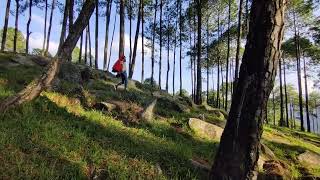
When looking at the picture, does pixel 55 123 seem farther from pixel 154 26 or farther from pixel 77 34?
pixel 154 26

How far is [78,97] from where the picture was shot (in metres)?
15.3

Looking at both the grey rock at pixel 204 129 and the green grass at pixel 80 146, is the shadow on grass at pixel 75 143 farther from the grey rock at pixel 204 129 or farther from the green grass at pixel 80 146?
the grey rock at pixel 204 129

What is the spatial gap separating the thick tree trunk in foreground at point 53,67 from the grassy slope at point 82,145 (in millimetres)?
277

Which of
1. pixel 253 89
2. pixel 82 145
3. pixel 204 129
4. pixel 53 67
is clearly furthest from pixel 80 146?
pixel 204 129

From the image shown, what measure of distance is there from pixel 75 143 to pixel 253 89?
14.6 feet

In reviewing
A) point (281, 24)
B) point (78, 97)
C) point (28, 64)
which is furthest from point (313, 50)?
point (281, 24)

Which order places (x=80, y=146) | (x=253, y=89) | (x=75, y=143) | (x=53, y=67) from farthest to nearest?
(x=53, y=67) → (x=75, y=143) → (x=80, y=146) → (x=253, y=89)

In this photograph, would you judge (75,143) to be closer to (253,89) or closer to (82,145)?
(82,145)

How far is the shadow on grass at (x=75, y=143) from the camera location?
8.23m

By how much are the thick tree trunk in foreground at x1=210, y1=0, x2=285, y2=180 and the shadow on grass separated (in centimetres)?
156

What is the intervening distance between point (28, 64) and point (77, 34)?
12.6 m

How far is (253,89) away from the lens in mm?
7992

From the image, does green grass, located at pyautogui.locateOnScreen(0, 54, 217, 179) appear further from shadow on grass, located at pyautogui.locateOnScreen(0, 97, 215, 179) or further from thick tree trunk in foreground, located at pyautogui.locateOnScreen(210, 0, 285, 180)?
thick tree trunk in foreground, located at pyautogui.locateOnScreen(210, 0, 285, 180)

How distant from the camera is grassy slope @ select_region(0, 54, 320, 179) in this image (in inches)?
311
